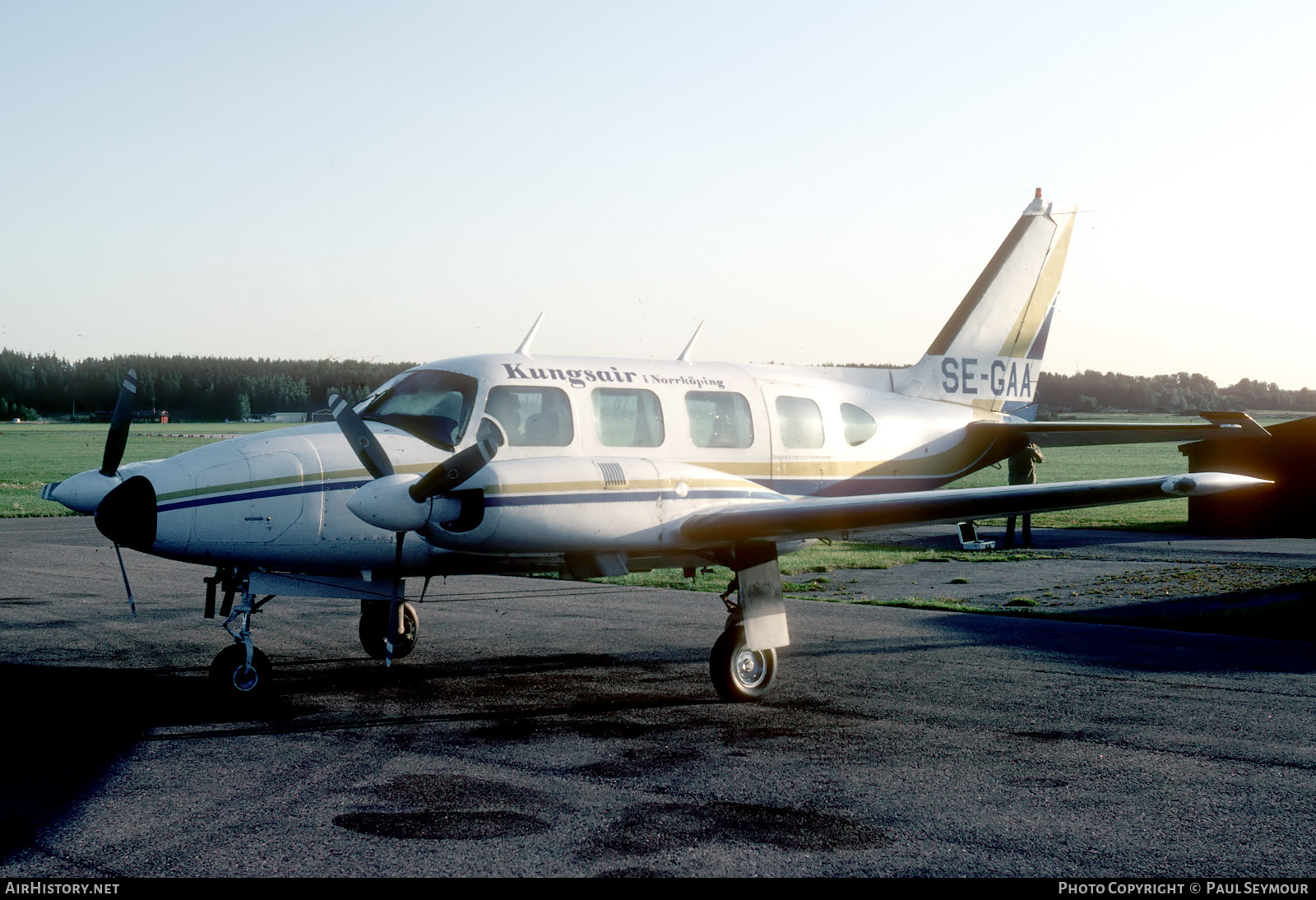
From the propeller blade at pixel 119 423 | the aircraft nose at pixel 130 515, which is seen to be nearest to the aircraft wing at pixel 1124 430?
the aircraft nose at pixel 130 515

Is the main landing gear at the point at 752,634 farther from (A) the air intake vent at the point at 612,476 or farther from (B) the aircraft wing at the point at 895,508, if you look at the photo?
(A) the air intake vent at the point at 612,476

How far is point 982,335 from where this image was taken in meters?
14.1

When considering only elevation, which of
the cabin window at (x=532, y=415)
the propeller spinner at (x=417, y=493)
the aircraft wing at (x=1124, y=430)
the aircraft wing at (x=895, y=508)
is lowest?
the aircraft wing at (x=895, y=508)

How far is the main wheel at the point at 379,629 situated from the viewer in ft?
Answer: 39.0

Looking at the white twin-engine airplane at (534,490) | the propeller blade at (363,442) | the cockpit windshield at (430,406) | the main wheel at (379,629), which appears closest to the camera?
the white twin-engine airplane at (534,490)

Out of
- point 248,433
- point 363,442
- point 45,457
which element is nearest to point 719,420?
point 363,442

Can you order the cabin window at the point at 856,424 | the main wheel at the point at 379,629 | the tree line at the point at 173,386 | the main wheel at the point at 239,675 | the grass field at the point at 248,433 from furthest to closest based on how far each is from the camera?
1. the tree line at the point at 173,386
2. the grass field at the point at 248,433
3. the cabin window at the point at 856,424
4. the main wheel at the point at 379,629
5. the main wheel at the point at 239,675

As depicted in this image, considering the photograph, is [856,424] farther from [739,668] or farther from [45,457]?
[45,457]

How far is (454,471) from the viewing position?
827 centimetres

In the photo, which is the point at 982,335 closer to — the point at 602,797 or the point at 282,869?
the point at 602,797

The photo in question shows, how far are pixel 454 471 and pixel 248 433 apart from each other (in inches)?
398

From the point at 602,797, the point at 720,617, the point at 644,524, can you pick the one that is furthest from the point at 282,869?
the point at 720,617

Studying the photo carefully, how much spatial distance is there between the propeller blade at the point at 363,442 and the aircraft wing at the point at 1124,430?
7.09 metres

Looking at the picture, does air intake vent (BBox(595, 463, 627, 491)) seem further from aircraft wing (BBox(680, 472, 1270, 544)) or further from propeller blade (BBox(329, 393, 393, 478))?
propeller blade (BBox(329, 393, 393, 478))
